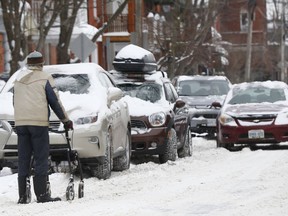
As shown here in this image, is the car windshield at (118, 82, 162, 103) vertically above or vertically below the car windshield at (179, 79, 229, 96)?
above

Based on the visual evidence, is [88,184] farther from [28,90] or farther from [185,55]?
[185,55]

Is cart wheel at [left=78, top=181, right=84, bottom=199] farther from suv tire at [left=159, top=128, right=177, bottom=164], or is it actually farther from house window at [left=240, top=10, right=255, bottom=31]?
house window at [left=240, top=10, right=255, bottom=31]

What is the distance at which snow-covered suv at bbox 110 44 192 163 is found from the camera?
661 inches

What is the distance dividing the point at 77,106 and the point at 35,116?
255 centimetres

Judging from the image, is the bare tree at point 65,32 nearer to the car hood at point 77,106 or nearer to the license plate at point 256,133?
the license plate at point 256,133

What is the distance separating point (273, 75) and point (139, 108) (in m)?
65.8

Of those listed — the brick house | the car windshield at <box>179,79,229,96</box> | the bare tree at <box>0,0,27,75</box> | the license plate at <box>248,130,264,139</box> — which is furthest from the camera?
the brick house

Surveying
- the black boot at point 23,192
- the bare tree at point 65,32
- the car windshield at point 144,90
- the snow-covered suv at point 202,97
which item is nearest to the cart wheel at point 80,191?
the black boot at point 23,192

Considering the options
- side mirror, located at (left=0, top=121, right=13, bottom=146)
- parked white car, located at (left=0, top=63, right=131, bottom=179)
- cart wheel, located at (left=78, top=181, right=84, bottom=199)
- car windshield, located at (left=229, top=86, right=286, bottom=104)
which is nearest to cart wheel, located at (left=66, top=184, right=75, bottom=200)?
cart wheel, located at (left=78, top=181, right=84, bottom=199)

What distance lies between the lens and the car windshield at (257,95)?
21.0 meters

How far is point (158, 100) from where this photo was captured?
17.8 metres

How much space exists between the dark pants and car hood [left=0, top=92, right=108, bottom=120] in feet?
7.16

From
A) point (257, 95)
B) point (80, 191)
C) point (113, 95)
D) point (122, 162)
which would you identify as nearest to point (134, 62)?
point (257, 95)

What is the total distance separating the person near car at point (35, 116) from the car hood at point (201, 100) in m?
13.4
